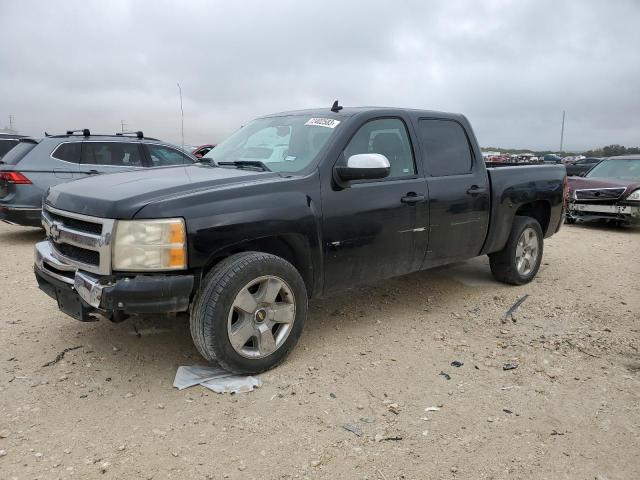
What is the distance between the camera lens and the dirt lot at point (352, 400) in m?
2.50

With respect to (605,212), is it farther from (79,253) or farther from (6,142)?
(6,142)

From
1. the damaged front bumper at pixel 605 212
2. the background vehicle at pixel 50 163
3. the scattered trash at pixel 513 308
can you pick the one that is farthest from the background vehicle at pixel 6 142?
the damaged front bumper at pixel 605 212

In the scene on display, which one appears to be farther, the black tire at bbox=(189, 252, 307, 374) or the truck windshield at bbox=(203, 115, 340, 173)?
the truck windshield at bbox=(203, 115, 340, 173)

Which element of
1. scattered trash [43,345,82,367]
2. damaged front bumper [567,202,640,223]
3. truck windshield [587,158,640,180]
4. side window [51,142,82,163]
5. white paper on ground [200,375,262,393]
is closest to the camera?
white paper on ground [200,375,262,393]

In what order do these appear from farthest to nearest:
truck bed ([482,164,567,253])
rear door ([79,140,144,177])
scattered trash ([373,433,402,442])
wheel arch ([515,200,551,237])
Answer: rear door ([79,140,144,177]) → wheel arch ([515,200,551,237]) → truck bed ([482,164,567,253]) → scattered trash ([373,433,402,442])

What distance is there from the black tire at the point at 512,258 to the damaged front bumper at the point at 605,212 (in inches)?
228

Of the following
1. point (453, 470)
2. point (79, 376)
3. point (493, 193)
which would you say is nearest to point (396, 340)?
point (453, 470)

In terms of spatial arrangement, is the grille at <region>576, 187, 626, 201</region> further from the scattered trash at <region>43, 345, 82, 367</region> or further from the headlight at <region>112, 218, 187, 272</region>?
the scattered trash at <region>43, 345, 82, 367</region>

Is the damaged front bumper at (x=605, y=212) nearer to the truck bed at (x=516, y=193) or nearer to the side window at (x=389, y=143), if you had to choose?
the truck bed at (x=516, y=193)

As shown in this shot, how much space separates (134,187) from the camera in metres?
3.20

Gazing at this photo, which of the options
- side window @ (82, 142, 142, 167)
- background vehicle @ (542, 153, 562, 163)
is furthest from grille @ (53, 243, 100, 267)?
background vehicle @ (542, 153, 562, 163)

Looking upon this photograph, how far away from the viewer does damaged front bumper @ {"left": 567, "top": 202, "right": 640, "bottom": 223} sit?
1017cm

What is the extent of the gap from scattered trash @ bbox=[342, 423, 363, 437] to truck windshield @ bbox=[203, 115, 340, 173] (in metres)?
1.78

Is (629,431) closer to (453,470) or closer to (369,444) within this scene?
(453,470)
